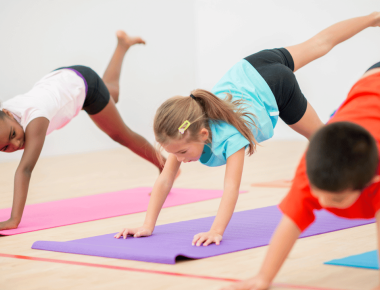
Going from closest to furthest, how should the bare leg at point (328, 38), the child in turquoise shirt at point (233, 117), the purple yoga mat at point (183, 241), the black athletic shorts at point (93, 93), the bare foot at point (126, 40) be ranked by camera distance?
the purple yoga mat at point (183, 241)
the child in turquoise shirt at point (233, 117)
the bare leg at point (328, 38)
the black athletic shorts at point (93, 93)
the bare foot at point (126, 40)

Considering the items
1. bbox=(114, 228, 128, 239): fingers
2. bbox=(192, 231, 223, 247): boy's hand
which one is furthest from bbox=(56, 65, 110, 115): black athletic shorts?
bbox=(192, 231, 223, 247): boy's hand

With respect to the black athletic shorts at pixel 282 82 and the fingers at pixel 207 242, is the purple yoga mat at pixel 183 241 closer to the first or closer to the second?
the fingers at pixel 207 242

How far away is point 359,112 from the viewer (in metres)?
1.16

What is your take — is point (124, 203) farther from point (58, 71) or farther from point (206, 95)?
point (206, 95)

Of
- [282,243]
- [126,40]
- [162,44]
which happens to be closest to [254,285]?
[282,243]

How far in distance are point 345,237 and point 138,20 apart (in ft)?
16.7

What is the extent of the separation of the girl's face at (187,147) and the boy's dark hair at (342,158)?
738 mm

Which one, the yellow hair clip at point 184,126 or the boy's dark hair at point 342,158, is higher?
the boy's dark hair at point 342,158

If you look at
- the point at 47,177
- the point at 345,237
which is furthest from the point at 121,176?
the point at 345,237

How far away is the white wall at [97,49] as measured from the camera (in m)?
5.29

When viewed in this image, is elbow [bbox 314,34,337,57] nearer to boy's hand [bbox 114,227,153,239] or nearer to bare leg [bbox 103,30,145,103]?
boy's hand [bbox 114,227,153,239]

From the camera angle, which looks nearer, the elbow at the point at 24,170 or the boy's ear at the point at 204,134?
the boy's ear at the point at 204,134

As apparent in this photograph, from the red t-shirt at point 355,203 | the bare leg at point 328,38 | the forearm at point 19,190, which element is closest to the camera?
the red t-shirt at point 355,203

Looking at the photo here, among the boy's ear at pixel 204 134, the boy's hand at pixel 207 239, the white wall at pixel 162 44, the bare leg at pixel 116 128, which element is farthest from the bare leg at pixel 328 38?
the white wall at pixel 162 44
